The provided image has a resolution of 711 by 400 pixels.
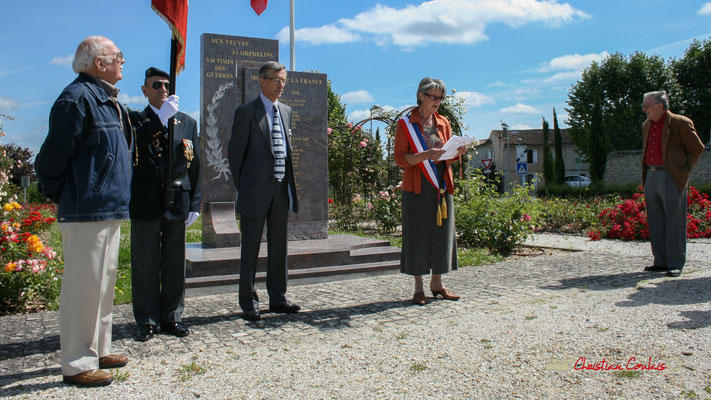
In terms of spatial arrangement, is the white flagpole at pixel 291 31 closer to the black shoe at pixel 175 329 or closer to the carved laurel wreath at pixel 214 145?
the carved laurel wreath at pixel 214 145

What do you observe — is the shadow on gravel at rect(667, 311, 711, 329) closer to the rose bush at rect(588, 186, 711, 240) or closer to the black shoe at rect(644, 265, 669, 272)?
the black shoe at rect(644, 265, 669, 272)

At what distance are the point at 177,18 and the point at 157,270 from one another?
1.86 meters

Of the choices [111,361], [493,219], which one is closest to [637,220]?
[493,219]

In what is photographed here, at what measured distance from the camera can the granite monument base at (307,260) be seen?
18.2 ft

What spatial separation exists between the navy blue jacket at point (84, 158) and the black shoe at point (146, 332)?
1.13 metres

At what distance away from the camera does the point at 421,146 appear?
15.6 ft

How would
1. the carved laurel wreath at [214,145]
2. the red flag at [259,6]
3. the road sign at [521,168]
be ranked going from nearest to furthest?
the carved laurel wreath at [214,145], the red flag at [259,6], the road sign at [521,168]

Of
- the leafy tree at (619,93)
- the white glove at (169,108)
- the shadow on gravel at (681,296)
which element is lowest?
the shadow on gravel at (681,296)

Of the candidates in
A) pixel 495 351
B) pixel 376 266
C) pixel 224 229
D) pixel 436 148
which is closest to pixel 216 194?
pixel 224 229

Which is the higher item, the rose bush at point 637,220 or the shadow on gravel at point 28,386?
the rose bush at point 637,220

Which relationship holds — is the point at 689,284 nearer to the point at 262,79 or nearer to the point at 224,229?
the point at 262,79

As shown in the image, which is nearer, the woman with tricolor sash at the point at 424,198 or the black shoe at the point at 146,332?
the black shoe at the point at 146,332

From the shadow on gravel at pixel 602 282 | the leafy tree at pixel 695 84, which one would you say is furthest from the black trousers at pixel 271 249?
the leafy tree at pixel 695 84

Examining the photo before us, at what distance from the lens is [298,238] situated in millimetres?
8133
